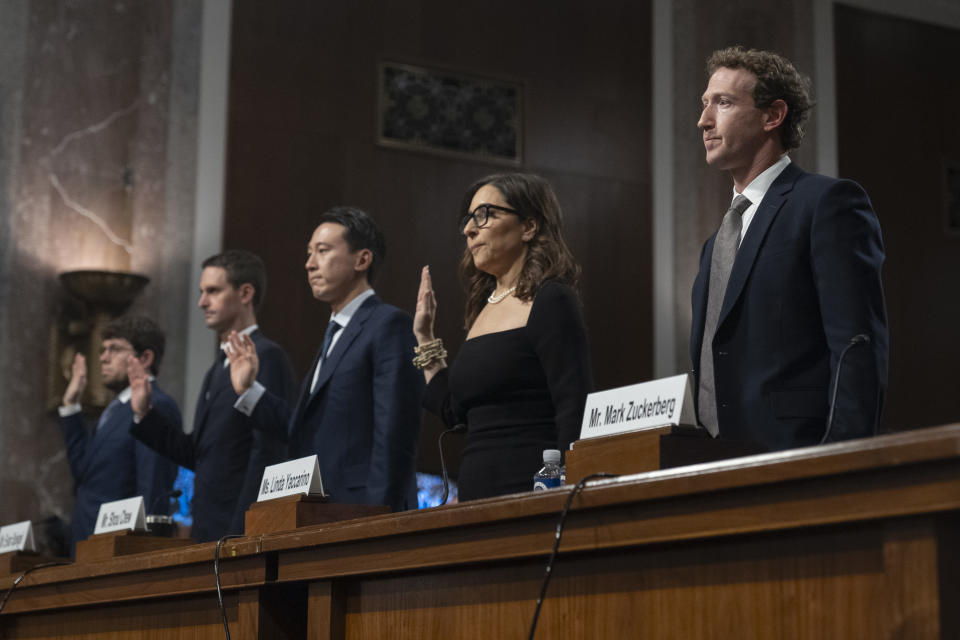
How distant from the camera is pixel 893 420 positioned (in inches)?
301

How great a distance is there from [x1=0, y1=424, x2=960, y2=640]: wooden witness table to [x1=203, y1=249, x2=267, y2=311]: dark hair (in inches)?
75.0

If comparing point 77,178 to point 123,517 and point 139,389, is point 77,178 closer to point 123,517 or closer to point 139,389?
point 139,389

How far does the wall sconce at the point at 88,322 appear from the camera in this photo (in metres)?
5.77

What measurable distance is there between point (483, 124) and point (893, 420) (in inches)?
119

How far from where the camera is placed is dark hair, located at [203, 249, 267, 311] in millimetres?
3963

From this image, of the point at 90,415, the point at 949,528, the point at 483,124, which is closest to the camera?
the point at 949,528

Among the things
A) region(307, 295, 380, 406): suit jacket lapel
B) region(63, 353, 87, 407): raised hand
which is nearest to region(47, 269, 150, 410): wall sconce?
region(63, 353, 87, 407): raised hand

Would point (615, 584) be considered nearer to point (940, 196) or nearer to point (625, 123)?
point (625, 123)

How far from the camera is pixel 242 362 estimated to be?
10.7 ft

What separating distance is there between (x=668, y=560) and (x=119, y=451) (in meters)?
3.28

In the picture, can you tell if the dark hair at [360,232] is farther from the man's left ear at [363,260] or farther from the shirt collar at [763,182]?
the shirt collar at [763,182]

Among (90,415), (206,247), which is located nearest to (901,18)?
(206,247)

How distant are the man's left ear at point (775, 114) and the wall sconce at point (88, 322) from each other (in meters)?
4.17

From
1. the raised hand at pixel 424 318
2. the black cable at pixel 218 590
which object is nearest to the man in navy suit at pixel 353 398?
the raised hand at pixel 424 318
